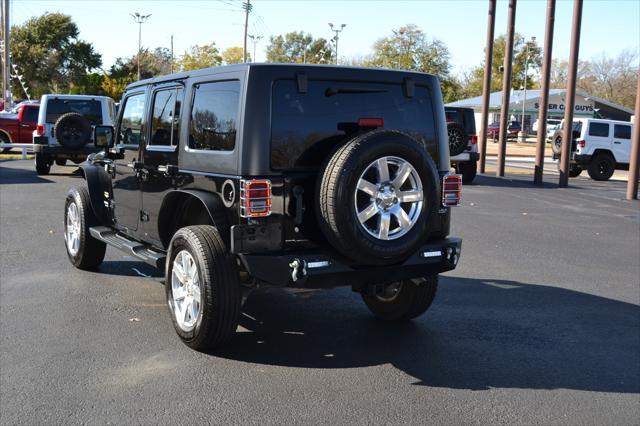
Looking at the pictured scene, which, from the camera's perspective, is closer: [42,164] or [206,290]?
[206,290]

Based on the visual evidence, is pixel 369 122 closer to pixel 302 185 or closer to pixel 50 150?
pixel 302 185

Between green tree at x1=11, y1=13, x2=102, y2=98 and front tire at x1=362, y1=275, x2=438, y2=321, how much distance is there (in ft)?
227

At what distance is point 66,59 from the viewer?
75125 millimetres

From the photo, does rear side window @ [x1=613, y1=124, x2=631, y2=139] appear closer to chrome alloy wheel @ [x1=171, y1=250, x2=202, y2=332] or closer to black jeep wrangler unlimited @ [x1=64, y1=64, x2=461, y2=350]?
black jeep wrangler unlimited @ [x1=64, y1=64, x2=461, y2=350]

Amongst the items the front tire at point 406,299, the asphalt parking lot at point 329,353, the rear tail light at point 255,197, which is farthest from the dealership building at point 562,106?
the rear tail light at point 255,197

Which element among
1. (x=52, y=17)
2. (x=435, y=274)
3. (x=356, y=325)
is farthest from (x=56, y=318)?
(x=52, y=17)

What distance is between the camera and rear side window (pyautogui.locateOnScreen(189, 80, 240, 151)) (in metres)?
5.02

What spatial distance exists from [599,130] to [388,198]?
822 inches

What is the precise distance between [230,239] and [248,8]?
189ft

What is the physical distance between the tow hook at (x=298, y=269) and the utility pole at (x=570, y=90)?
1742 centimetres

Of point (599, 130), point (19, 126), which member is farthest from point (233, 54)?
point (599, 130)

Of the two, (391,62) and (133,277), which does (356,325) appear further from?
(391,62)

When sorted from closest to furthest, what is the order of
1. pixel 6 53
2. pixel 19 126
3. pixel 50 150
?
pixel 50 150 → pixel 19 126 → pixel 6 53

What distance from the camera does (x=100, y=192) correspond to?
7520 mm
